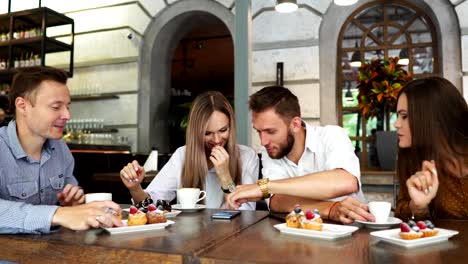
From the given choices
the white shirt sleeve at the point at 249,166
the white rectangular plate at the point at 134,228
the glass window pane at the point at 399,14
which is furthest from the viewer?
the glass window pane at the point at 399,14

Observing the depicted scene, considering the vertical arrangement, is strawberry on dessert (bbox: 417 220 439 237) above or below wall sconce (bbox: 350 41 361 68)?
below

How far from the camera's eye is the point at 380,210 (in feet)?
4.53

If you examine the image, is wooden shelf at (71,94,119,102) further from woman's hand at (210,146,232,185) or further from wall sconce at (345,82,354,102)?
woman's hand at (210,146,232,185)

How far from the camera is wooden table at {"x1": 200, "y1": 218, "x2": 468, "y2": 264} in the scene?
37.2 inches

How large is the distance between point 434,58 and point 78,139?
5.14 m

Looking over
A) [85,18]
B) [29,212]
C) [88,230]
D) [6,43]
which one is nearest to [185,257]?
[88,230]

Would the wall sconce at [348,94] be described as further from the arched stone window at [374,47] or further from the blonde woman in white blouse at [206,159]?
the blonde woman in white blouse at [206,159]

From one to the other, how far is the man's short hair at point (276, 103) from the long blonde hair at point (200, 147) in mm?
274

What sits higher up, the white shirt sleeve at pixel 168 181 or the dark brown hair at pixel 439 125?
the dark brown hair at pixel 439 125

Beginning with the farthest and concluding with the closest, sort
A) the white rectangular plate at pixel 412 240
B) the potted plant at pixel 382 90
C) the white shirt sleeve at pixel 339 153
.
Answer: the potted plant at pixel 382 90, the white shirt sleeve at pixel 339 153, the white rectangular plate at pixel 412 240

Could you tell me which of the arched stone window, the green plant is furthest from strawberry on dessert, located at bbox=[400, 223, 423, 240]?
the arched stone window

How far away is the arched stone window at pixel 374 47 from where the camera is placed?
5.55 m

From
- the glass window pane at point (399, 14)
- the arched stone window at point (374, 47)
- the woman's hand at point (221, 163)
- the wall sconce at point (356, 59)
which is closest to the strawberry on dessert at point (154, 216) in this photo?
the woman's hand at point (221, 163)

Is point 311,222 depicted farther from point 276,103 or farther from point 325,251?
point 276,103
